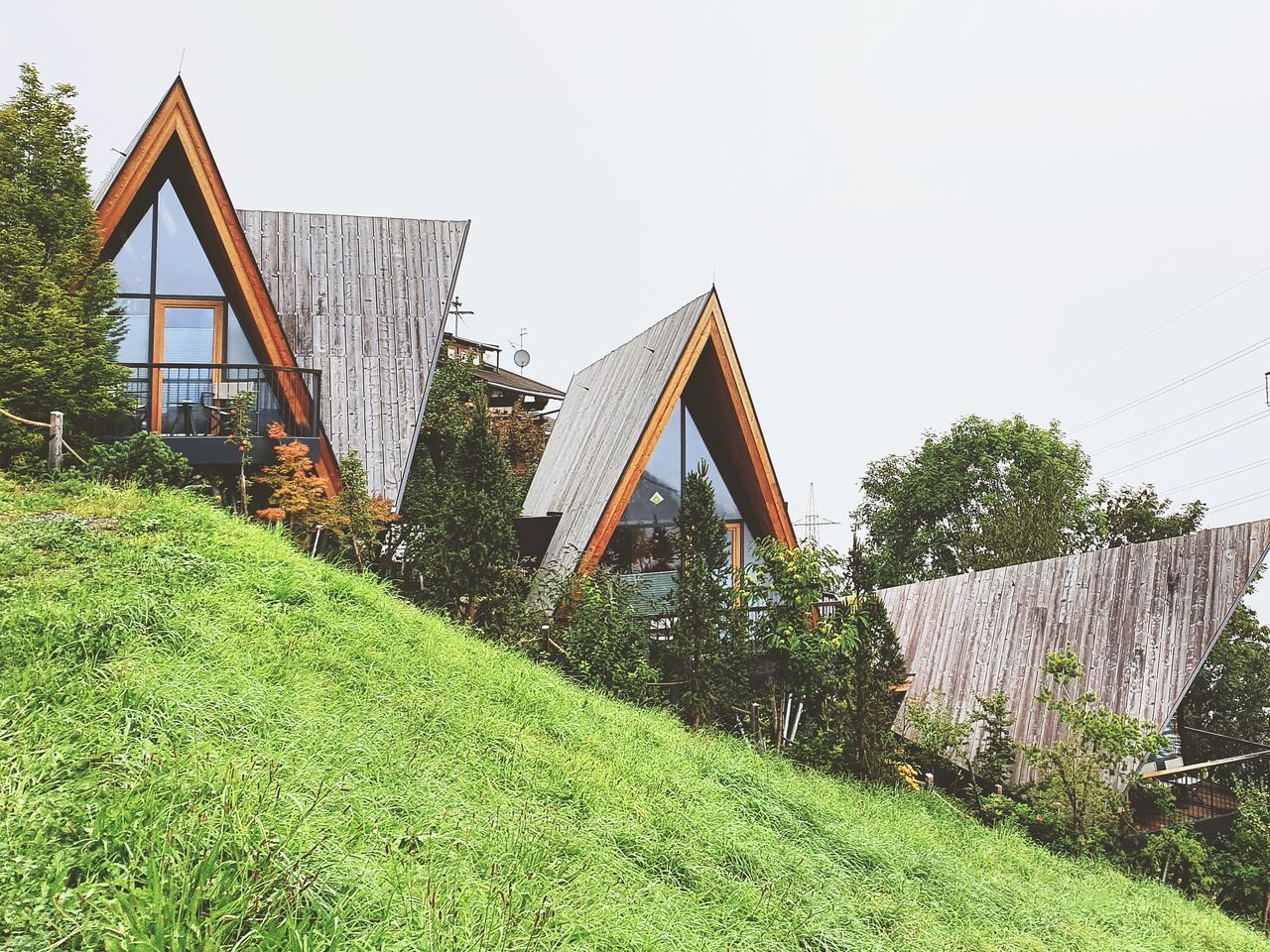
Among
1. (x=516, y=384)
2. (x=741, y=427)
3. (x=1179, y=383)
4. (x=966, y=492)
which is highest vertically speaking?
(x=1179, y=383)

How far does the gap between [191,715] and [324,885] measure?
4.73ft

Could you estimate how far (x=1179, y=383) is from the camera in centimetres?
3681

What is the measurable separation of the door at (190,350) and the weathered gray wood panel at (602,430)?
18.6 ft

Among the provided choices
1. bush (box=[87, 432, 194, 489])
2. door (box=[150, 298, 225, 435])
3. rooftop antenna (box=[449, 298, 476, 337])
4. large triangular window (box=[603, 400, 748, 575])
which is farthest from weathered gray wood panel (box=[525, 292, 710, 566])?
rooftop antenna (box=[449, 298, 476, 337])

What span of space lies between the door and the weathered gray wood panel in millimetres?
5675

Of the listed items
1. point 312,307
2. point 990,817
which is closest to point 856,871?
point 990,817

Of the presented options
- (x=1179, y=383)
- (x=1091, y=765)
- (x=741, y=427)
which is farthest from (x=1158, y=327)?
(x=1091, y=765)

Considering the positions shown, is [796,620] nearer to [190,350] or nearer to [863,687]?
[863,687]

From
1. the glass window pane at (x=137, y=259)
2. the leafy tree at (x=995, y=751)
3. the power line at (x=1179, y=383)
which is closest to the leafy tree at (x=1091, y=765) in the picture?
the leafy tree at (x=995, y=751)

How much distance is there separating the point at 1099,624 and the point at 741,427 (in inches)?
261

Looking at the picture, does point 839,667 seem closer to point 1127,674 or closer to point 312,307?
point 1127,674

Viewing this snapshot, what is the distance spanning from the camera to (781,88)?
25.0 meters

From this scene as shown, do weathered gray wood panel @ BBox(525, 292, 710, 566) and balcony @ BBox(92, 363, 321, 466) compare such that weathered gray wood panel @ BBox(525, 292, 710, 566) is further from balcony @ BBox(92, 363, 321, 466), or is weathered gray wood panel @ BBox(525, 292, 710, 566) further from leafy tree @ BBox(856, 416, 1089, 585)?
leafy tree @ BBox(856, 416, 1089, 585)

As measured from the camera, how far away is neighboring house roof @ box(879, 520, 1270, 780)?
431 inches
